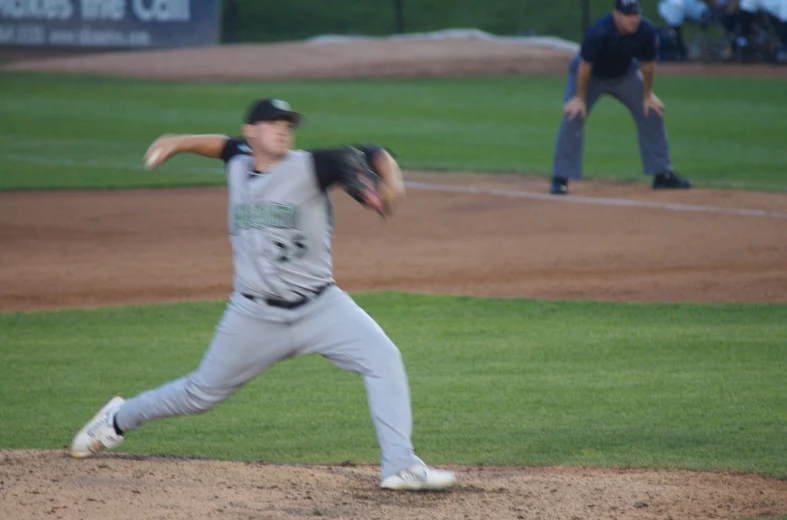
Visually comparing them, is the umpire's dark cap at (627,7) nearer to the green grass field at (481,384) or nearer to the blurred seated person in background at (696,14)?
the green grass field at (481,384)

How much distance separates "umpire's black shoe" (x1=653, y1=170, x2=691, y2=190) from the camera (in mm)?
14102

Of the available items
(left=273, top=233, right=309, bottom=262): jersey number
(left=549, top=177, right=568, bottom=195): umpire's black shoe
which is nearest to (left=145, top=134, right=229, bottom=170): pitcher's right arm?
(left=273, top=233, right=309, bottom=262): jersey number

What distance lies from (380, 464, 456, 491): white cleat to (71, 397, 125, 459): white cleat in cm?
130

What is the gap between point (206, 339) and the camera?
28.2 feet

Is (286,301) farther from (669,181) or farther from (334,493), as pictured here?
(669,181)

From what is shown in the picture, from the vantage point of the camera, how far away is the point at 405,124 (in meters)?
20.5

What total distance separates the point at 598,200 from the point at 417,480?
8.84 meters

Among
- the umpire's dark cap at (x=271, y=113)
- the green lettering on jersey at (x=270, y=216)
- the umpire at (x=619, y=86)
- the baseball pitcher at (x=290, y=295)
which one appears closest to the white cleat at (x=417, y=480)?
the baseball pitcher at (x=290, y=295)

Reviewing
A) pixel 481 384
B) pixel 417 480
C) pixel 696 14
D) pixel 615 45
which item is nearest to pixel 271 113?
pixel 417 480

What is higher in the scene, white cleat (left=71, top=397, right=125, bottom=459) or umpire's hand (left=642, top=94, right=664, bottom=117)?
umpire's hand (left=642, top=94, right=664, bottom=117)

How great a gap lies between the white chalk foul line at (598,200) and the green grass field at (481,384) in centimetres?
365

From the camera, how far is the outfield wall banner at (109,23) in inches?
1244

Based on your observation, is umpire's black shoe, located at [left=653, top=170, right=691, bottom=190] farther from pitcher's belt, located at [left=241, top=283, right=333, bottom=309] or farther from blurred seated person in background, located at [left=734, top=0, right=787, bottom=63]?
blurred seated person in background, located at [left=734, top=0, right=787, bottom=63]

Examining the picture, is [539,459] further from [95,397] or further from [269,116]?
[95,397]
